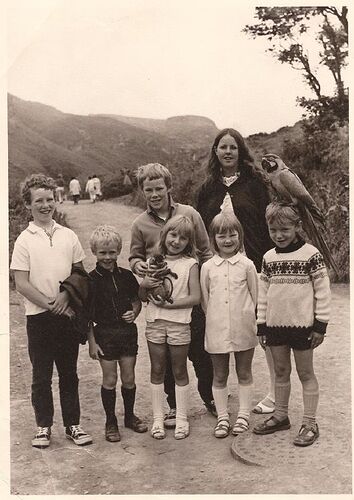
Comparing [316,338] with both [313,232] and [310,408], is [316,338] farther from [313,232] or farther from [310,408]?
[313,232]

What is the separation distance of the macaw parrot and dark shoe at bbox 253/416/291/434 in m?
0.89

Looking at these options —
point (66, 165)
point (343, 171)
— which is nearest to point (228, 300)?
point (343, 171)

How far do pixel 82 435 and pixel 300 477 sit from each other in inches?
44.9

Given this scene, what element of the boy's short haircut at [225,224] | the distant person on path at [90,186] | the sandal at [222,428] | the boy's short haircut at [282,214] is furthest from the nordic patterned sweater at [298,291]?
the distant person on path at [90,186]

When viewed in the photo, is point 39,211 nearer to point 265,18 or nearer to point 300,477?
point 300,477

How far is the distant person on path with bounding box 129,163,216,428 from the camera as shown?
10.9 feet

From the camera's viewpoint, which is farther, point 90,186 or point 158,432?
point 90,186

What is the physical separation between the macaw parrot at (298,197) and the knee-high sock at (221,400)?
0.90 metres

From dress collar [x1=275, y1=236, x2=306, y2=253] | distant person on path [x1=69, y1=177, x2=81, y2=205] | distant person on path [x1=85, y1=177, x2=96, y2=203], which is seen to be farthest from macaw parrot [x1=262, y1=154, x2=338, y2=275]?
distant person on path [x1=85, y1=177, x2=96, y2=203]

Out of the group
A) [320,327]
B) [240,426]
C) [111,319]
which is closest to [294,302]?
[320,327]

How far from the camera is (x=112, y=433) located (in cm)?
333

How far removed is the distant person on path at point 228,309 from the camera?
3254 millimetres

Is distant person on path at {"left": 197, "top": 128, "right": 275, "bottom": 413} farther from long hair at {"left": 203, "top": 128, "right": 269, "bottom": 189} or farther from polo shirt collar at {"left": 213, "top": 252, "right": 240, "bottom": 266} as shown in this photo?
polo shirt collar at {"left": 213, "top": 252, "right": 240, "bottom": 266}

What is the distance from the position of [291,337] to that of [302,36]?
2993 mm
